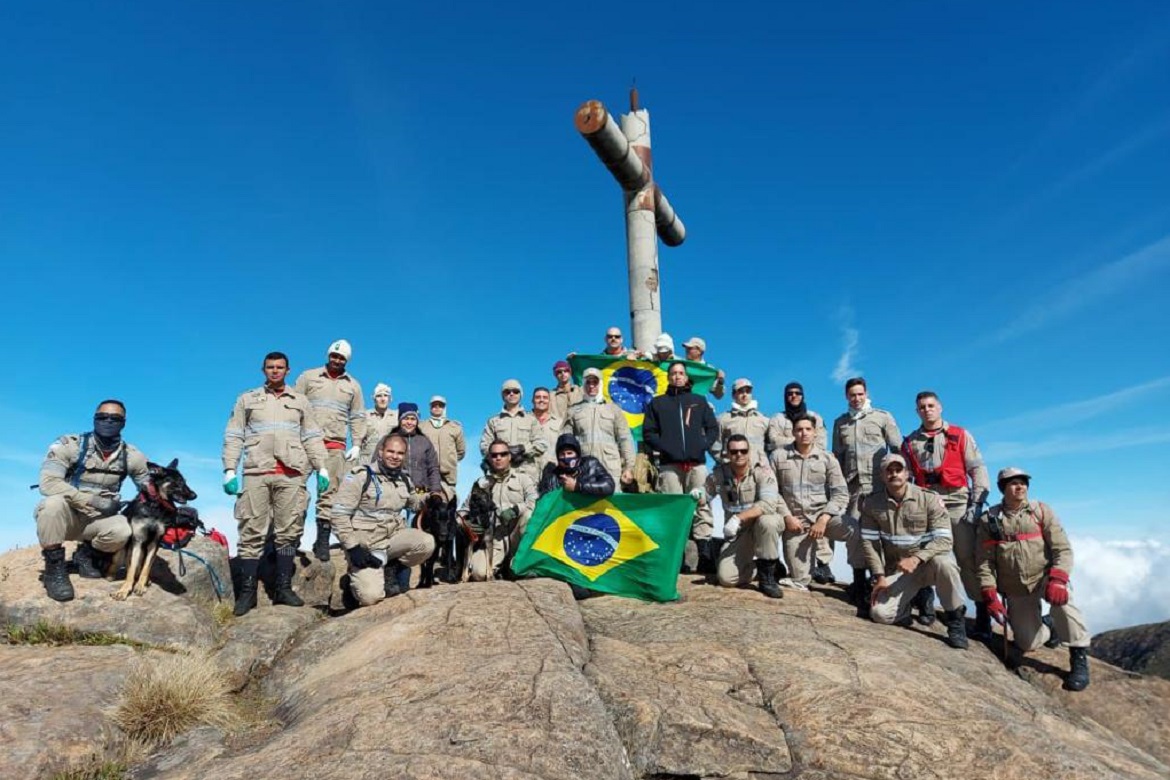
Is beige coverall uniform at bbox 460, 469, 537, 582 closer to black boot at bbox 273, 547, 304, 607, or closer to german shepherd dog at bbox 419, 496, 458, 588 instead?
german shepherd dog at bbox 419, 496, 458, 588

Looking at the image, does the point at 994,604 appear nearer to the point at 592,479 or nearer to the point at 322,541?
the point at 592,479

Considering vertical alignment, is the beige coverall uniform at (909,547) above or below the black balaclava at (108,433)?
below

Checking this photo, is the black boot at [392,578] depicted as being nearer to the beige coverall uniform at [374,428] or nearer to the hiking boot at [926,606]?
the beige coverall uniform at [374,428]

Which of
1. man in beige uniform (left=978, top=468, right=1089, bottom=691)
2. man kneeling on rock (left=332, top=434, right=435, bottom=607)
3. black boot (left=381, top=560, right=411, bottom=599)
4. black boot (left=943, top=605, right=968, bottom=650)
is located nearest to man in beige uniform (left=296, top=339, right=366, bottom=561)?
man kneeling on rock (left=332, top=434, right=435, bottom=607)

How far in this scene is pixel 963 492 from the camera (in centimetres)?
903

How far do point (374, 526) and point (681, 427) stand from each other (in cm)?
457

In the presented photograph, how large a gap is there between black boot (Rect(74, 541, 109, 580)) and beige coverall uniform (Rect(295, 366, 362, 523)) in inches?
112

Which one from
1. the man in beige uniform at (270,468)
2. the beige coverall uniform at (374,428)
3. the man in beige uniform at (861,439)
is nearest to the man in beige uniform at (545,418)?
the beige coverall uniform at (374,428)

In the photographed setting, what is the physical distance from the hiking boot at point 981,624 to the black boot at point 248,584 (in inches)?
363

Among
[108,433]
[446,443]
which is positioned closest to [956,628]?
[446,443]

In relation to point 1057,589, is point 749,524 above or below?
above

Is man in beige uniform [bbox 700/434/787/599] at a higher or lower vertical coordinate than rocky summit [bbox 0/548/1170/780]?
higher

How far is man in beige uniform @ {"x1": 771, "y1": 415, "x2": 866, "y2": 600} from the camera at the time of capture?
923 cm

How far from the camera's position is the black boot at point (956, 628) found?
308 inches
